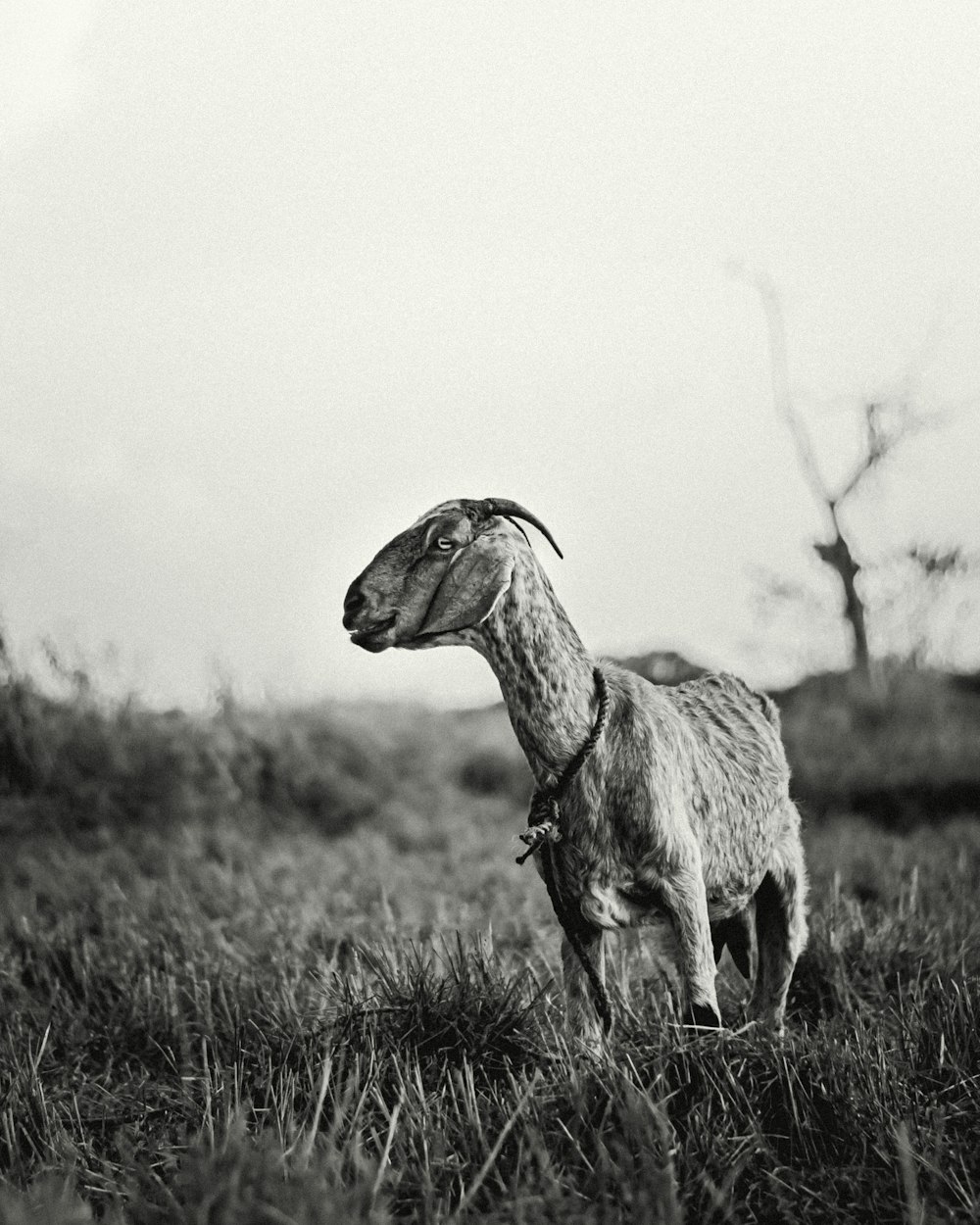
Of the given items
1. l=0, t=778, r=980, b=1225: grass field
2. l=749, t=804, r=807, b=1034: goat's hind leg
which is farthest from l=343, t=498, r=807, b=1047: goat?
l=749, t=804, r=807, b=1034: goat's hind leg

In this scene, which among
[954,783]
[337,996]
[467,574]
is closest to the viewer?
[467,574]

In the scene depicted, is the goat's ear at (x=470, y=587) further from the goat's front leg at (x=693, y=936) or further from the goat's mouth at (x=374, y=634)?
the goat's front leg at (x=693, y=936)

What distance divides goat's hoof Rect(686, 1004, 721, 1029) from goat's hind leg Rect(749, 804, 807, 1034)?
91 cm

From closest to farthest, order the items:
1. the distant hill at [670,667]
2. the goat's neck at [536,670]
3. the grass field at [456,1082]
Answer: the grass field at [456,1082]
the goat's neck at [536,670]
the distant hill at [670,667]

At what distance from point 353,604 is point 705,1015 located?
1.75 metres

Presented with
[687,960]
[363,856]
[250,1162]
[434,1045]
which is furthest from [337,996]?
[363,856]

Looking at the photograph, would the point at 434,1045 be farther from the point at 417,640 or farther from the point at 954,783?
the point at 954,783

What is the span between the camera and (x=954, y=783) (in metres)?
13.0

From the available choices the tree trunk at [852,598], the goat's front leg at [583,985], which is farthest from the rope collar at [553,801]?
the tree trunk at [852,598]

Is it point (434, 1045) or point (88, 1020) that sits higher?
point (434, 1045)

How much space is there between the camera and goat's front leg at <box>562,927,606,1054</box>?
3.66m

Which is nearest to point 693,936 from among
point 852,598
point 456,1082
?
point 456,1082

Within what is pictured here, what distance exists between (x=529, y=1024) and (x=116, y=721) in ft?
30.2

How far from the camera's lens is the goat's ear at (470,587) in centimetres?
335
